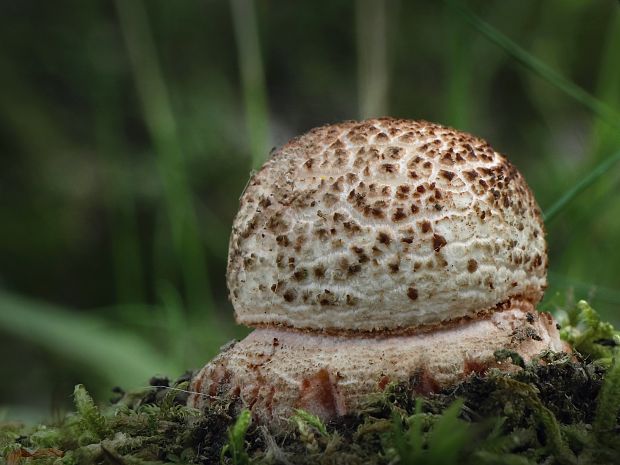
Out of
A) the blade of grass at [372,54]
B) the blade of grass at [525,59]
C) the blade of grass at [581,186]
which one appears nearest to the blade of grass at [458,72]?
the blade of grass at [372,54]

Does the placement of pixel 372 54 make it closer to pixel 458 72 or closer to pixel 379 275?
pixel 458 72

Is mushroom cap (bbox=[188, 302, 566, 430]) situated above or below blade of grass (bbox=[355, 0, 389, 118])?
below

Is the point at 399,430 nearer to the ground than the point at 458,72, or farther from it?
nearer to the ground

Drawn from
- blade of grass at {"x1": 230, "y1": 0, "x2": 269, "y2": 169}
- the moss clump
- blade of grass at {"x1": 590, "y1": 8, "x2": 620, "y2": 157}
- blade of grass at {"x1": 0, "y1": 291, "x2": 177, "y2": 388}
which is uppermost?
blade of grass at {"x1": 230, "y1": 0, "x2": 269, "y2": 169}

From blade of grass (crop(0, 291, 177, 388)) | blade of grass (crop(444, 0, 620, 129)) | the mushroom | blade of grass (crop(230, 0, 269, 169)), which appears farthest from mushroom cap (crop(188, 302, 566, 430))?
blade of grass (crop(0, 291, 177, 388))

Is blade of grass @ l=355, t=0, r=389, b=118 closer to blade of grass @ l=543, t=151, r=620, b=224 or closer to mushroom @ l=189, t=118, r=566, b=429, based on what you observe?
blade of grass @ l=543, t=151, r=620, b=224

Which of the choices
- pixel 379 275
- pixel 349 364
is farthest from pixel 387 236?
pixel 349 364
